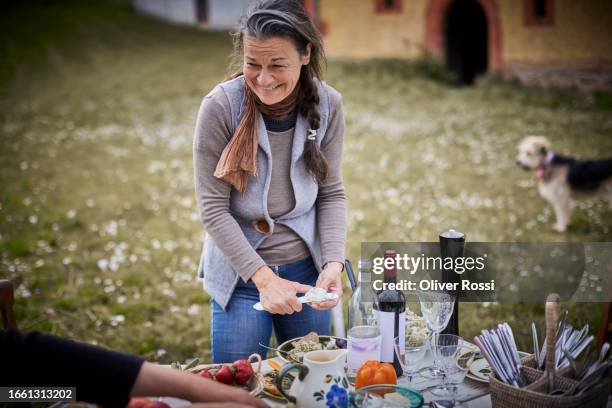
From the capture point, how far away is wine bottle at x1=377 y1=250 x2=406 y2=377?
6.88 feet

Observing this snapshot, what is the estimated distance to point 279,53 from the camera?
2.28 m

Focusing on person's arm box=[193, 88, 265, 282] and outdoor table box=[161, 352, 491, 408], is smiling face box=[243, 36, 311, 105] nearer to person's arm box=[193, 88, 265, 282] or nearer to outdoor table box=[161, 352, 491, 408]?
person's arm box=[193, 88, 265, 282]

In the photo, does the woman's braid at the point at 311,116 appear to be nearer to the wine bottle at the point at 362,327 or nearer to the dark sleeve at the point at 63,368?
the wine bottle at the point at 362,327

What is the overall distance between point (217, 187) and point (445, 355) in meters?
1.09

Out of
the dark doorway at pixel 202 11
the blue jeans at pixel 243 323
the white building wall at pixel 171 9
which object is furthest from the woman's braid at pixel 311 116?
the white building wall at pixel 171 9

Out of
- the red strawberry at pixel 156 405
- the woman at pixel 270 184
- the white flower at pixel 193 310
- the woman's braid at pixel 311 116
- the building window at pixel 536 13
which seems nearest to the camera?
the red strawberry at pixel 156 405

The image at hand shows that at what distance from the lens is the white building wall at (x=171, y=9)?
979 inches

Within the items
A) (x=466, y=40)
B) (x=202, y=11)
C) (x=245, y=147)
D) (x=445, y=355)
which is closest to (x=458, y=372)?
A: (x=445, y=355)

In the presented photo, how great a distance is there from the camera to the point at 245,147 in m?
2.37

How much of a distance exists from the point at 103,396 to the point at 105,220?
6.15 meters

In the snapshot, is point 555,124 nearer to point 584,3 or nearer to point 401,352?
point 584,3

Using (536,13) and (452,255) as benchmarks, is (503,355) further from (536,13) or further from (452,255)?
(536,13)

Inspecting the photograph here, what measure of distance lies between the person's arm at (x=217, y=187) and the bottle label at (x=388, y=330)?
0.57m

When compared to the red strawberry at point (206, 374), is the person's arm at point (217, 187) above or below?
above
